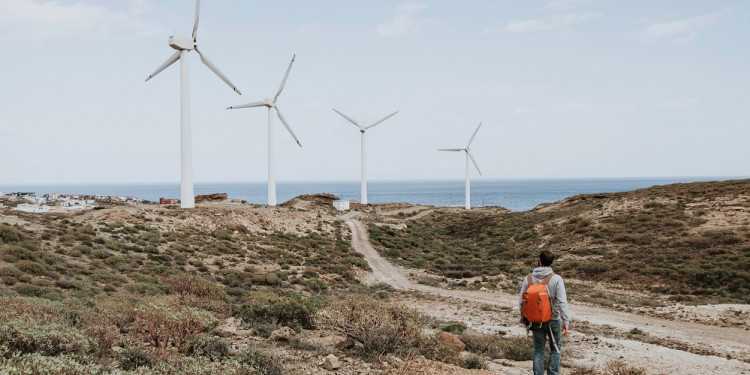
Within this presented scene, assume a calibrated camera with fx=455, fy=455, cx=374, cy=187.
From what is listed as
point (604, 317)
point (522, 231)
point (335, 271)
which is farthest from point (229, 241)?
point (522, 231)

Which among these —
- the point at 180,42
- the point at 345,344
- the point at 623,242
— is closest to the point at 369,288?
the point at 345,344

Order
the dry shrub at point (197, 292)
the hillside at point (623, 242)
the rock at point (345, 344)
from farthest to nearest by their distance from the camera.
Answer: the hillside at point (623, 242), the dry shrub at point (197, 292), the rock at point (345, 344)

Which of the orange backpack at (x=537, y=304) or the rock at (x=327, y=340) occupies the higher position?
the orange backpack at (x=537, y=304)

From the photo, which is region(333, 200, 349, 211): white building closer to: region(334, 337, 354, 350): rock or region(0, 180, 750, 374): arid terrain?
region(0, 180, 750, 374): arid terrain

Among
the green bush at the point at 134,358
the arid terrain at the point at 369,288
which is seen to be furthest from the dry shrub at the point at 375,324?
the green bush at the point at 134,358

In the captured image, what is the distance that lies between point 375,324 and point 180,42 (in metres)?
44.1

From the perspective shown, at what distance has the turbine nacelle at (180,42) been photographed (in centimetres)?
4650

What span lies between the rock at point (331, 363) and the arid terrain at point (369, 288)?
0.20 ft

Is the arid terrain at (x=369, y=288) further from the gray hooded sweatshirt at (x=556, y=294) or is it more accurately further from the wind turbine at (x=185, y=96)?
the wind turbine at (x=185, y=96)

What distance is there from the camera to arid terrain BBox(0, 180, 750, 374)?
1025 centimetres

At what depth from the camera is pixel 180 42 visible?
153ft

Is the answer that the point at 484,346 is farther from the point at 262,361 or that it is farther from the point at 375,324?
the point at 262,361

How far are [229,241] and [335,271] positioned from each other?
10549mm

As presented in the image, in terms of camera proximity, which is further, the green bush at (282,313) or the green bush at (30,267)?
the green bush at (30,267)
